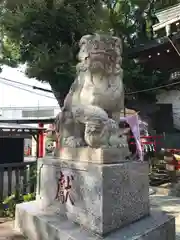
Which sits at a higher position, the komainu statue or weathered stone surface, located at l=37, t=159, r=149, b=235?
the komainu statue

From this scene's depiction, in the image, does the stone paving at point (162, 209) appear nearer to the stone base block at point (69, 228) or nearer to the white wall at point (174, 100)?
the stone base block at point (69, 228)

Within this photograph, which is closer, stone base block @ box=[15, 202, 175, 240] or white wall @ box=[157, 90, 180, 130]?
stone base block @ box=[15, 202, 175, 240]

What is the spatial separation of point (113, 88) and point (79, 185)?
120 centimetres

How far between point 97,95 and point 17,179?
3355 mm

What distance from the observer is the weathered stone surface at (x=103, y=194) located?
7.71 ft

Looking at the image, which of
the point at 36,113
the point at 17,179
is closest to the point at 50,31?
the point at 17,179

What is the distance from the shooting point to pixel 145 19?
12008 mm

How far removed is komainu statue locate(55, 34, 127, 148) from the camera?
2721 millimetres

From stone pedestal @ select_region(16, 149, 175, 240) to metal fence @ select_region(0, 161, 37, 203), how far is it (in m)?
2.03

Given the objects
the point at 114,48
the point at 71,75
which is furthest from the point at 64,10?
the point at 114,48

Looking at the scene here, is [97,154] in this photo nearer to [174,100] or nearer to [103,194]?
[103,194]

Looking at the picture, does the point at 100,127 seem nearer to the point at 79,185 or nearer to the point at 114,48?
the point at 79,185

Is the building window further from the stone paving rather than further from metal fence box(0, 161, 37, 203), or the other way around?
the stone paving

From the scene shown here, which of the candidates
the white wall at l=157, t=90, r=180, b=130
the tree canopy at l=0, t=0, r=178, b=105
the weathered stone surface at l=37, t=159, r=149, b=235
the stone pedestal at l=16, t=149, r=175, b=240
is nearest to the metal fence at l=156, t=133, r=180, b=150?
the white wall at l=157, t=90, r=180, b=130
